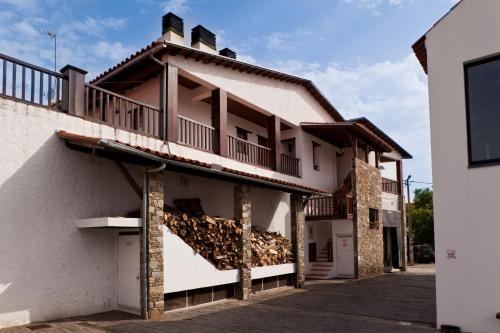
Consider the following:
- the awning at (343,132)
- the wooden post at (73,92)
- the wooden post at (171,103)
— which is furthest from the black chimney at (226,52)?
the wooden post at (73,92)

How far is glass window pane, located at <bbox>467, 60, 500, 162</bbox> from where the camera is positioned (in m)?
7.63

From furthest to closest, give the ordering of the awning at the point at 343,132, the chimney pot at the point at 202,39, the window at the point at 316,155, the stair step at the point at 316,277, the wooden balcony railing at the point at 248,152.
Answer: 1. the window at the point at 316,155
2. the stair step at the point at 316,277
3. the awning at the point at 343,132
4. the chimney pot at the point at 202,39
5. the wooden balcony railing at the point at 248,152

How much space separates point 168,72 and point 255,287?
6.93 m

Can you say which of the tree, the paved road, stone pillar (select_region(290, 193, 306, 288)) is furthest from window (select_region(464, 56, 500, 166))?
the tree

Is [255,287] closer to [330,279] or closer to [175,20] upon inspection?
[330,279]

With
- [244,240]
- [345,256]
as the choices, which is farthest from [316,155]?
[244,240]

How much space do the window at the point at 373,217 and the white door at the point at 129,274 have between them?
537 inches

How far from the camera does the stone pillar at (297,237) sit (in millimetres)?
14953

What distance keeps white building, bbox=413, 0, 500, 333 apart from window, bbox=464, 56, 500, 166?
0.05 feet

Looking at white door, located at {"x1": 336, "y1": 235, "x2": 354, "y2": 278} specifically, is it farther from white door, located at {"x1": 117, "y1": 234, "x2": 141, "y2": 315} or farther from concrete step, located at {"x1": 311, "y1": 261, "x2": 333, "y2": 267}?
white door, located at {"x1": 117, "y1": 234, "x2": 141, "y2": 315}

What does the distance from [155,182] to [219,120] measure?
16.4 ft

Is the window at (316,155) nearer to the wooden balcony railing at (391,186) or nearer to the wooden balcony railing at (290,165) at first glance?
the wooden balcony railing at (290,165)

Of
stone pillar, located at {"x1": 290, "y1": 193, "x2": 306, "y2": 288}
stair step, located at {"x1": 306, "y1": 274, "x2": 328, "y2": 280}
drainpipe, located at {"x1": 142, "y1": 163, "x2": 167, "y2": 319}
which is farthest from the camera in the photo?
stair step, located at {"x1": 306, "y1": 274, "x2": 328, "y2": 280}

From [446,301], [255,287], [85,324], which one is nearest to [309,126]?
[255,287]
